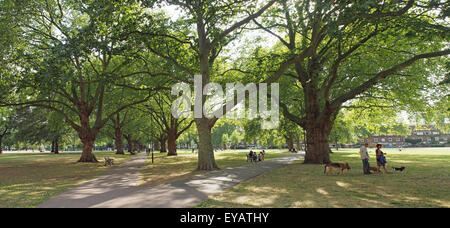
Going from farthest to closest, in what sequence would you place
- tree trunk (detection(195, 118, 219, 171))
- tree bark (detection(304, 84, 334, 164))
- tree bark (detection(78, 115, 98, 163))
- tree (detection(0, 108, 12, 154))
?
tree bark (detection(78, 115, 98, 163)), tree (detection(0, 108, 12, 154)), tree bark (detection(304, 84, 334, 164)), tree trunk (detection(195, 118, 219, 171))

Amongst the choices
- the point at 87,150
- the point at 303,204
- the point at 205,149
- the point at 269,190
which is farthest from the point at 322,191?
the point at 87,150

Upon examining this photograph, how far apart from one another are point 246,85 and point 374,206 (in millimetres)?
12889

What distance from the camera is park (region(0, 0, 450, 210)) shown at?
8742 mm

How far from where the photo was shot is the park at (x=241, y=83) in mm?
8742

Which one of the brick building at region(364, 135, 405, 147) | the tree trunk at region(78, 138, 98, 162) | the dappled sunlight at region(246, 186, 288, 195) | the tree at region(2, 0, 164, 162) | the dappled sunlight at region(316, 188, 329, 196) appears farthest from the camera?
the brick building at region(364, 135, 405, 147)

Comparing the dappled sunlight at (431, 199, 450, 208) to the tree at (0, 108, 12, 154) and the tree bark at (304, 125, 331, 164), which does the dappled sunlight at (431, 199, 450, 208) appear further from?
the tree at (0, 108, 12, 154)

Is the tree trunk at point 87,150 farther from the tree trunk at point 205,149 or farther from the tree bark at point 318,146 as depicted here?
the tree bark at point 318,146

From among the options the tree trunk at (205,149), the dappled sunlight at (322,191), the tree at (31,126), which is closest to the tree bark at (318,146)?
the tree trunk at (205,149)

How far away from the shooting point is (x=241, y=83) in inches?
794

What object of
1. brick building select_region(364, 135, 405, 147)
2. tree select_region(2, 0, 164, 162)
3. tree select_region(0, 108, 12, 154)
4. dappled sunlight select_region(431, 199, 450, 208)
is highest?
tree select_region(2, 0, 164, 162)

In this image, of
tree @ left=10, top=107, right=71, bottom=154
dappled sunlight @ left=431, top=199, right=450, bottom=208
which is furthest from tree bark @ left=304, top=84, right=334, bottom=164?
tree @ left=10, top=107, right=71, bottom=154

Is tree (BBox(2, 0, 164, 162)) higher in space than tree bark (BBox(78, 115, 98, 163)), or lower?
higher

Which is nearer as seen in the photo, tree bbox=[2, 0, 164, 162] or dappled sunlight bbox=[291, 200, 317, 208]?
dappled sunlight bbox=[291, 200, 317, 208]

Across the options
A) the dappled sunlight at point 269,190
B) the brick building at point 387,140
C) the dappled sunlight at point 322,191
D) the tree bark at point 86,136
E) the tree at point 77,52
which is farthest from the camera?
the brick building at point 387,140
